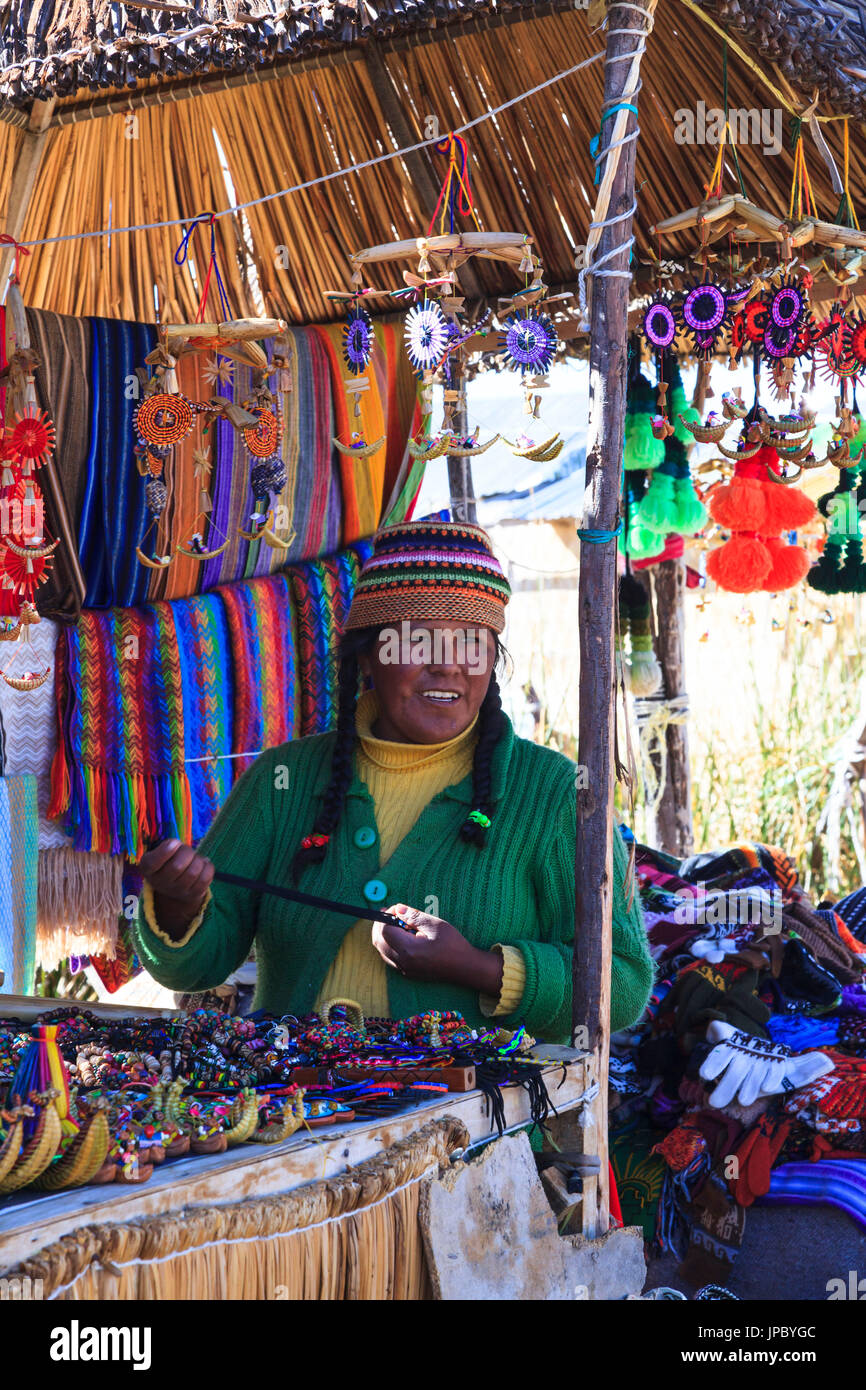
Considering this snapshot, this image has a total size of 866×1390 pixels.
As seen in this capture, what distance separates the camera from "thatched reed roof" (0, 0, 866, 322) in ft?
12.7

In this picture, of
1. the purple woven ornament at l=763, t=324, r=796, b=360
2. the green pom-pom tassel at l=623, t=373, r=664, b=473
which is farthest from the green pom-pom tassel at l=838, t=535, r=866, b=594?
the purple woven ornament at l=763, t=324, r=796, b=360

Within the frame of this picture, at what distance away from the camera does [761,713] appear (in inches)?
329

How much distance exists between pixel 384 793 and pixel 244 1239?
1.31 m

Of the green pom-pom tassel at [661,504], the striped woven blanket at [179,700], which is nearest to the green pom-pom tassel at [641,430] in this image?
the green pom-pom tassel at [661,504]

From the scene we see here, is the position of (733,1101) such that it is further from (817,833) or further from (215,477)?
(817,833)

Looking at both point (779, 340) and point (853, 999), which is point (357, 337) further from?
point (853, 999)

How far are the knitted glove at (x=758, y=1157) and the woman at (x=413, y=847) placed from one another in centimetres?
66

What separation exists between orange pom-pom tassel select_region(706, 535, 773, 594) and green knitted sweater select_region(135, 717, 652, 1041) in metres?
1.81

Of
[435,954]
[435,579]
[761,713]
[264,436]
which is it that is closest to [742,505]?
[264,436]

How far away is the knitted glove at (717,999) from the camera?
367 cm

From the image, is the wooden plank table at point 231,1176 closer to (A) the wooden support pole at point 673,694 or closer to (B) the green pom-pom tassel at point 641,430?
(B) the green pom-pom tassel at point 641,430

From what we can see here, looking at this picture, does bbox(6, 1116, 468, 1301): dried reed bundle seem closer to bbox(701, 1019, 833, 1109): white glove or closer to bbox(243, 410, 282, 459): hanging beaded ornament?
bbox(701, 1019, 833, 1109): white glove

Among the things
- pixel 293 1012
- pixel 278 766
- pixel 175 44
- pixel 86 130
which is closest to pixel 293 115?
pixel 86 130
